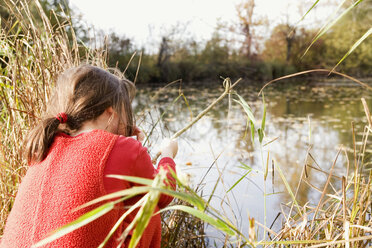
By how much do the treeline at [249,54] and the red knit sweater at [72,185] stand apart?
9.03 metres

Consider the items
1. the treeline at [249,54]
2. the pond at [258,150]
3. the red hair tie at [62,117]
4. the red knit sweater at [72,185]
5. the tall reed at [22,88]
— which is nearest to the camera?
the red knit sweater at [72,185]

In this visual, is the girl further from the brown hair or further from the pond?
the pond

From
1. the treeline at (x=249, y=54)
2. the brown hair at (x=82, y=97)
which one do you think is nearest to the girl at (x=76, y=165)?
the brown hair at (x=82, y=97)

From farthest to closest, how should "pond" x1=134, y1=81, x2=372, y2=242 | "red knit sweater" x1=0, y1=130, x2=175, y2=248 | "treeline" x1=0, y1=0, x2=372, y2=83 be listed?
1. "treeline" x1=0, y1=0, x2=372, y2=83
2. "pond" x1=134, y1=81, x2=372, y2=242
3. "red knit sweater" x1=0, y1=130, x2=175, y2=248

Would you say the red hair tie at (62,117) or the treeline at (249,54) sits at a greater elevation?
the treeline at (249,54)

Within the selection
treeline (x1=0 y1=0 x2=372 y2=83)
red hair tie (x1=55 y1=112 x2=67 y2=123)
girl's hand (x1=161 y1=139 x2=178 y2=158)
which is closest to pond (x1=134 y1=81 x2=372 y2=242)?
girl's hand (x1=161 y1=139 x2=178 y2=158)

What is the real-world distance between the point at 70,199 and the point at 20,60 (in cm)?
74

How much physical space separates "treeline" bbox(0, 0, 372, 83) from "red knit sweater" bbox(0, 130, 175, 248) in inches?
355

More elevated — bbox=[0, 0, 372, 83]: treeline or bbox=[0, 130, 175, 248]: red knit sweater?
bbox=[0, 0, 372, 83]: treeline

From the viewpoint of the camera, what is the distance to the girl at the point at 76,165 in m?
0.85

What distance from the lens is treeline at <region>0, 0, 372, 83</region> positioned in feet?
Answer: 40.3

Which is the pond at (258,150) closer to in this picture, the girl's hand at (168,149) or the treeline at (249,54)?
the girl's hand at (168,149)

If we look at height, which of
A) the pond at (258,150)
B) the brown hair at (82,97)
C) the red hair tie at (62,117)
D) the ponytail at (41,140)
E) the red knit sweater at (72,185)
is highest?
the brown hair at (82,97)

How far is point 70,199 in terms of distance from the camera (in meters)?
0.85
